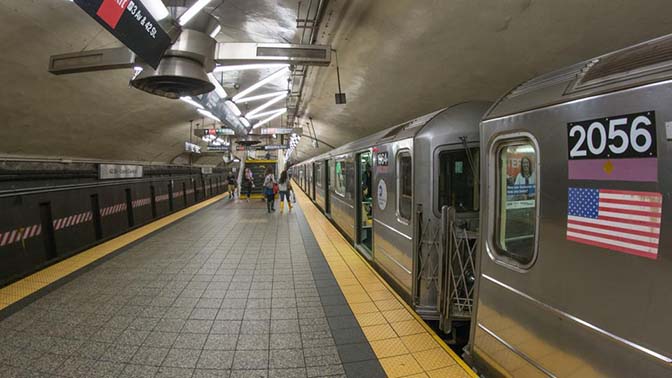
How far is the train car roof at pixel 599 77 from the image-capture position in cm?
139

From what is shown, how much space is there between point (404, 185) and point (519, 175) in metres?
1.71

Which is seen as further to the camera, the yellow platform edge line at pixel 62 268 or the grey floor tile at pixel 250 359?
the yellow platform edge line at pixel 62 268

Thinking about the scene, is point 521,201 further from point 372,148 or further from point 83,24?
point 83,24

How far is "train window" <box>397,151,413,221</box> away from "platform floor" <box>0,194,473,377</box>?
110cm

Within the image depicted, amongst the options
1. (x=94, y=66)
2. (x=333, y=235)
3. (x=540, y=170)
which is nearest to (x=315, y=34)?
(x=94, y=66)

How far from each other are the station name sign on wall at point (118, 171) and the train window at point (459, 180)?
6.70 meters

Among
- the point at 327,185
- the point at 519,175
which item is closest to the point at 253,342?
the point at 519,175

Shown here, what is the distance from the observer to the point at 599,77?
162 cm

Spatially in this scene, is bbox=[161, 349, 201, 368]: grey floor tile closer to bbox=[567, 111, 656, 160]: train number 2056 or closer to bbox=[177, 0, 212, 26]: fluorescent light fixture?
bbox=[567, 111, 656, 160]: train number 2056

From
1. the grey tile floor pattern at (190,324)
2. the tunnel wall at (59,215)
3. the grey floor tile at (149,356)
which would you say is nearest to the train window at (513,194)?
the grey tile floor pattern at (190,324)

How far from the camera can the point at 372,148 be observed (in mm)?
5012

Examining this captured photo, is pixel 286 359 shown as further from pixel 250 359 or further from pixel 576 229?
pixel 576 229

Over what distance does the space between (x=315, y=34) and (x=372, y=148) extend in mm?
1977

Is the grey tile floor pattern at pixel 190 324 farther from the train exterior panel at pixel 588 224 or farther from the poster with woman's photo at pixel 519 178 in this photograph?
the poster with woman's photo at pixel 519 178
